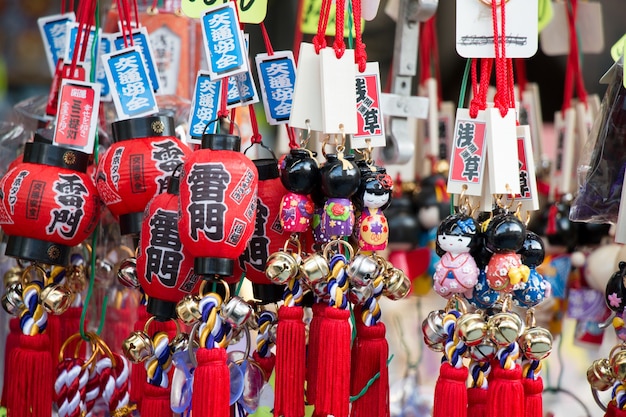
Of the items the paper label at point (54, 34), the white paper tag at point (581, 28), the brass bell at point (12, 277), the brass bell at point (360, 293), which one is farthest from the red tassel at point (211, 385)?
the white paper tag at point (581, 28)

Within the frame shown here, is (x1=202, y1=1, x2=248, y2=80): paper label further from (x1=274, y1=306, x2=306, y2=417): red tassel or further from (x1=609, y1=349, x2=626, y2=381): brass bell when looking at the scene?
(x1=609, y1=349, x2=626, y2=381): brass bell

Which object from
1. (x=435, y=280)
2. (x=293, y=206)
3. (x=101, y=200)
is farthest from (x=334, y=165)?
(x=101, y=200)

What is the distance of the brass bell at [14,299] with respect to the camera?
3.42ft

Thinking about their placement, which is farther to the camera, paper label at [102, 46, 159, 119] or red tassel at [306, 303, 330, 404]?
paper label at [102, 46, 159, 119]

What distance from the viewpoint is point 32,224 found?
1007 millimetres

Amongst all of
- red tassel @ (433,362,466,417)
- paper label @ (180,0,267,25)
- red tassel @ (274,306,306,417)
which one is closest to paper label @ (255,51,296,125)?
paper label @ (180,0,267,25)

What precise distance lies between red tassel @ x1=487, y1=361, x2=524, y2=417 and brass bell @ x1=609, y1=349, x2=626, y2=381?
0.45ft

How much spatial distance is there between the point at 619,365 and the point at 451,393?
0.69 feet

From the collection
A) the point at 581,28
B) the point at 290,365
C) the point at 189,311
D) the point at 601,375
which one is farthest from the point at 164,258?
the point at 581,28

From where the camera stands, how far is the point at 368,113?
38.0 inches

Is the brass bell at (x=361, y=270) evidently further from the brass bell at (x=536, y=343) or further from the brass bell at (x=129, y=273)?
the brass bell at (x=129, y=273)

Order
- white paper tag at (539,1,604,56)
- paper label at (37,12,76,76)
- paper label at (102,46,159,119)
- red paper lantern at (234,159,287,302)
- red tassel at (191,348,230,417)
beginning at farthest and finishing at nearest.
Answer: white paper tag at (539,1,604,56), paper label at (37,12,76,76), paper label at (102,46,159,119), red paper lantern at (234,159,287,302), red tassel at (191,348,230,417)

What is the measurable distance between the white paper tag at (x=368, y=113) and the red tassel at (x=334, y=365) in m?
0.21

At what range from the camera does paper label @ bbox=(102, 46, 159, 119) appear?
1.06 metres
